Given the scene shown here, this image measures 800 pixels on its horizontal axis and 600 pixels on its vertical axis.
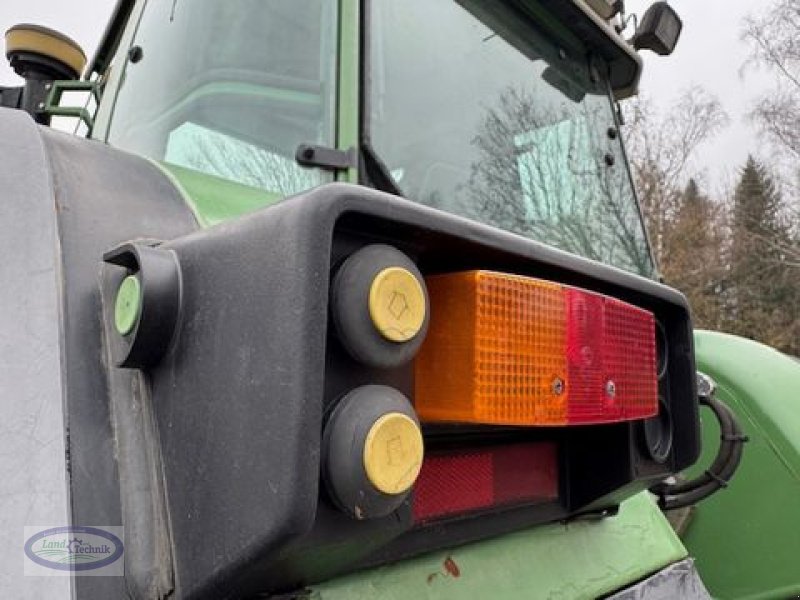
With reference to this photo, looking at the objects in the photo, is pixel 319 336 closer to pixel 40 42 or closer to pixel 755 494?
pixel 40 42

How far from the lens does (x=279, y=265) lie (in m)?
0.68

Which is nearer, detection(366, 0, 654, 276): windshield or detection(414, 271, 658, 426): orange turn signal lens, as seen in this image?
detection(414, 271, 658, 426): orange turn signal lens

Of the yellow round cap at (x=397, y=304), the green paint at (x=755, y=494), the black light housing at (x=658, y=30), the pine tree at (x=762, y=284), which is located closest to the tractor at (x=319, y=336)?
the yellow round cap at (x=397, y=304)

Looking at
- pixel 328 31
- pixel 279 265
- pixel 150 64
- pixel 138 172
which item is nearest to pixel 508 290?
pixel 279 265

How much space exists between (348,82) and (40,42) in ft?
2.97

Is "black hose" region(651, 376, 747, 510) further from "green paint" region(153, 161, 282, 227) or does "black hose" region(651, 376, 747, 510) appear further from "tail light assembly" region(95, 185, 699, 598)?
"green paint" region(153, 161, 282, 227)

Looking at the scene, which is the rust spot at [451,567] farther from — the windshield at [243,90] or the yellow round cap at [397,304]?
the windshield at [243,90]

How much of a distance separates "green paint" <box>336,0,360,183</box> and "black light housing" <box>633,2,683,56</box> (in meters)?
1.27

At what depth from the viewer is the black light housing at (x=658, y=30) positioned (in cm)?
218

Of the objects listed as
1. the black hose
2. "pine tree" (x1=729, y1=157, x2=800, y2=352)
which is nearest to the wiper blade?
the black hose

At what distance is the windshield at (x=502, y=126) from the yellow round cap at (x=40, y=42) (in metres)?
0.82

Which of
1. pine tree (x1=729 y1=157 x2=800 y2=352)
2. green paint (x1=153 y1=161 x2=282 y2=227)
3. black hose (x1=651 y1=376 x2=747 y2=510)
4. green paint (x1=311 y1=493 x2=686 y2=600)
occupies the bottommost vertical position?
green paint (x1=311 y1=493 x2=686 y2=600)

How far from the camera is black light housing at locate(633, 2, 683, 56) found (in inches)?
85.7

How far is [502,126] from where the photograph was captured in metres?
1.64
